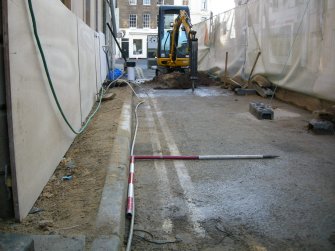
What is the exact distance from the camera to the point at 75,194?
153 inches

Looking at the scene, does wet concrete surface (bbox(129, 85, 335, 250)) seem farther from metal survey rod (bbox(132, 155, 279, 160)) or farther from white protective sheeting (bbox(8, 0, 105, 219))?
white protective sheeting (bbox(8, 0, 105, 219))

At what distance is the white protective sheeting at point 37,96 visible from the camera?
3.09 meters

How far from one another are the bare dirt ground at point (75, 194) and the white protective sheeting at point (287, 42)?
17.5 ft

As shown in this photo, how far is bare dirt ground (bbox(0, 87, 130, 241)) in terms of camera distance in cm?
313

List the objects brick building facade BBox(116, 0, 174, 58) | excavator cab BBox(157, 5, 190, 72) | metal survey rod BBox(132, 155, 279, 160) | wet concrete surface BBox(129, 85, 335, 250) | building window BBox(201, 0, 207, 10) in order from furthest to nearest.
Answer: brick building facade BBox(116, 0, 174, 58) → building window BBox(201, 0, 207, 10) → excavator cab BBox(157, 5, 190, 72) → metal survey rod BBox(132, 155, 279, 160) → wet concrete surface BBox(129, 85, 335, 250)

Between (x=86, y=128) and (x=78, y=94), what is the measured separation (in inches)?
27.4

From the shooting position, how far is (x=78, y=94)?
655 cm

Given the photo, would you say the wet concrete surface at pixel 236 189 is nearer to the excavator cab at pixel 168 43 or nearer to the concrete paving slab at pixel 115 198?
the concrete paving slab at pixel 115 198

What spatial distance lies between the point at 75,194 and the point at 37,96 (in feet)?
3.17

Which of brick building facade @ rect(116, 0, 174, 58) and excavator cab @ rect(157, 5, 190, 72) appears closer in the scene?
excavator cab @ rect(157, 5, 190, 72)

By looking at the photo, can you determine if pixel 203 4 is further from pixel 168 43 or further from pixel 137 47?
pixel 168 43

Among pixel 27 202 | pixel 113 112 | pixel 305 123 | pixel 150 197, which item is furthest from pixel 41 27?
pixel 305 123

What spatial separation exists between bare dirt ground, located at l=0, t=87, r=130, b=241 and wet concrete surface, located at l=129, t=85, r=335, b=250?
1.54 feet

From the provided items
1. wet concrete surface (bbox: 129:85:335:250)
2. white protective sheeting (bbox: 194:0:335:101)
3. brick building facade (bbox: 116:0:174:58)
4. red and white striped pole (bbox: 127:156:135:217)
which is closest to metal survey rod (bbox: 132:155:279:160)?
wet concrete surface (bbox: 129:85:335:250)
